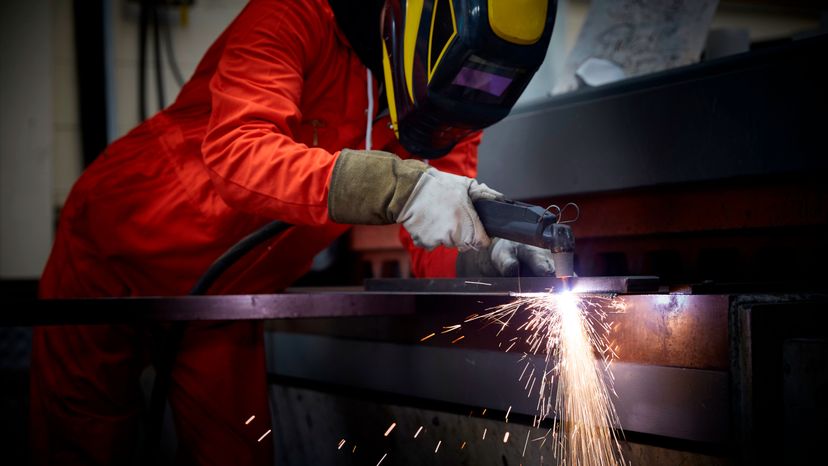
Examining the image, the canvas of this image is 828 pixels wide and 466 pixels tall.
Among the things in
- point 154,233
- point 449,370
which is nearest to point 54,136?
point 154,233

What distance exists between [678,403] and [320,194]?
69cm

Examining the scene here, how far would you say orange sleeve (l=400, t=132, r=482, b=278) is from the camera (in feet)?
6.01

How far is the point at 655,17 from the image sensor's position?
223 centimetres

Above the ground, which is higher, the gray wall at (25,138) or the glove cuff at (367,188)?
the gray wall at (25,138)

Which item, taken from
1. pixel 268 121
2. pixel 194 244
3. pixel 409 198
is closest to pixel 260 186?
pixel 268 121

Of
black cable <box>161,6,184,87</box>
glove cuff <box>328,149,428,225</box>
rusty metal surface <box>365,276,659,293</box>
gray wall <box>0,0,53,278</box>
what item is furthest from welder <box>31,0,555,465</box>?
black cable <box>161,6,184,87</box>

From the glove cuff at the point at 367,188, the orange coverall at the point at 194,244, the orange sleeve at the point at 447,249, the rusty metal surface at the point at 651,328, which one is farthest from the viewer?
the orange sleeve at the point at 447,249

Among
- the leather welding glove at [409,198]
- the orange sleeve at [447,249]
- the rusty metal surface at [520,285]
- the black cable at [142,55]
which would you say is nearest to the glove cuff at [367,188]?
the leather welding glove at [409,198]

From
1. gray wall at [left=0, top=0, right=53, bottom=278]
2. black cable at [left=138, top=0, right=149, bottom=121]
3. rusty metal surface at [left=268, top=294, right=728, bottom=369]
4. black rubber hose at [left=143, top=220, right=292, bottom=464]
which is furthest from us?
black cable at [left=138, top=0, right=149, bottom=121]

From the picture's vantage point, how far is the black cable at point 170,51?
11.0 ft

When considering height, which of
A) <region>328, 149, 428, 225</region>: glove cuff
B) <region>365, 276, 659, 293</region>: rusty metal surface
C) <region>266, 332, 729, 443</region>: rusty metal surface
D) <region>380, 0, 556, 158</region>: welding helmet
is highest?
<region>380, 0, 556, 158</region>: welding helmet

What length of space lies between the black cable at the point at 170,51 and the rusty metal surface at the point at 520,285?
214 cm

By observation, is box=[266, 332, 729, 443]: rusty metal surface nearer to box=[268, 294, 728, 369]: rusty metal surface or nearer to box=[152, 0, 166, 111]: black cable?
box=[268, 294, 728, 369]: rusty metal surface

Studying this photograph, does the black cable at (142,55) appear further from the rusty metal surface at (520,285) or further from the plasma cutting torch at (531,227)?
the plasma cutting torch at (531,227)
